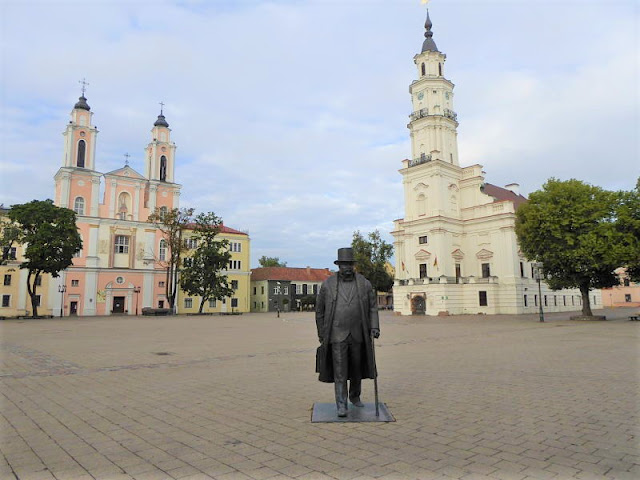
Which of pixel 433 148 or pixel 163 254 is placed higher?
pixel 433 148

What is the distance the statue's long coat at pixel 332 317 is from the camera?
5.86 metres

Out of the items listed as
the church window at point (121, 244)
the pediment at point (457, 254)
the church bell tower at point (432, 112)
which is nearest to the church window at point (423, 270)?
the pediment at point (457, 254)

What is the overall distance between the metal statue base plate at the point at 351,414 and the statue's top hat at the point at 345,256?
2.06 m

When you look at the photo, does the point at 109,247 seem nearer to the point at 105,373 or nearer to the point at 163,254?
the point at 163,254

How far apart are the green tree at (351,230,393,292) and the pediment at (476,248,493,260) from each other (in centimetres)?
1841

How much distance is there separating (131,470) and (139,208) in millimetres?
58536

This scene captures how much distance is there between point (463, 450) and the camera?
439cm

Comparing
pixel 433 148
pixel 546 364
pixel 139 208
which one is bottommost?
pixel 546 364

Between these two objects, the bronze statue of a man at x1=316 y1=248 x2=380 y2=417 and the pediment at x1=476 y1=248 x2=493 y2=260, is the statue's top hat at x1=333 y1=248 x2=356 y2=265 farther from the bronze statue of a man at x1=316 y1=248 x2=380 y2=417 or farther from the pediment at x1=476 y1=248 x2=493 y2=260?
the pediment at x1=476 y1=248 x2=493 y2=260

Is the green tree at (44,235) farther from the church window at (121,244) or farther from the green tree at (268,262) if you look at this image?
the green tree at (268,262)

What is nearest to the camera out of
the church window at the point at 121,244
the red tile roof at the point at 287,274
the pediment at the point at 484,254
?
the pediment at the point at 484,254

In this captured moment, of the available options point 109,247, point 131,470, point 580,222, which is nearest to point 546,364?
point 131,470

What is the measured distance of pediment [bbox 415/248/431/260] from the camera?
49.9 metres

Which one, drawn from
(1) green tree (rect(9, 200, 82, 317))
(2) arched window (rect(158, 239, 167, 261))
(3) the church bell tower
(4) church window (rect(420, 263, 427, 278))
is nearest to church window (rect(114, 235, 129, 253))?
(2) arched window (rect(158, 239, 167, 261))
